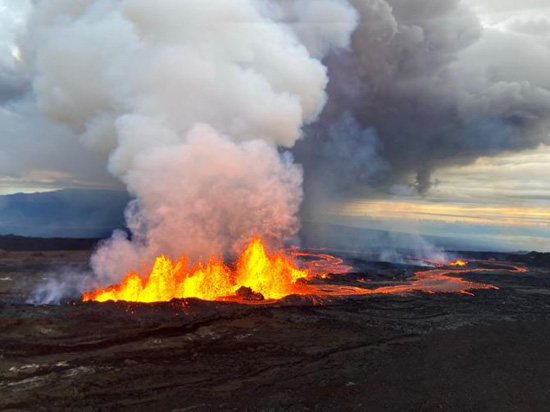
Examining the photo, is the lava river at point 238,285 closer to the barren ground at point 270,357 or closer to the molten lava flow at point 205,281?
the molten lava flow at point 205,281

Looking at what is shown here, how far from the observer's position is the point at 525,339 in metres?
20.5

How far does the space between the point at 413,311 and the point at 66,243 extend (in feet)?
287

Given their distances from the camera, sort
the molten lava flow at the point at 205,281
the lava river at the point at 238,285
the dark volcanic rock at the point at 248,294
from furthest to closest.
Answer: the dark volcanic rock at the point at 248,294, the lava river at the point at 238,285, the molten lava flow at the point at 205,281

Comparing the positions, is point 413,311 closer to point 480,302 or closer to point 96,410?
point 480,302

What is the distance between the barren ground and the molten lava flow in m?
3.52

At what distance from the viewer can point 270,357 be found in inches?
644

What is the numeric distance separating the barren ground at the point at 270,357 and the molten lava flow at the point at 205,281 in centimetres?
352

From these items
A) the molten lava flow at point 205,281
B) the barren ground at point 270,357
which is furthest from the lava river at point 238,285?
the barren ground at point 270,357

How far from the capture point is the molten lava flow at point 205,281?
26.0 meters

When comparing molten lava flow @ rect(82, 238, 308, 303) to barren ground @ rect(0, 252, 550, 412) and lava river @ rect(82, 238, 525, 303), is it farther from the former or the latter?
barren ground @ rect(0, 252, 550, 412)

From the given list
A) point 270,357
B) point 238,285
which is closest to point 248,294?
point 238,285

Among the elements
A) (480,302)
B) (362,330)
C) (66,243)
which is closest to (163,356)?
(362,330)

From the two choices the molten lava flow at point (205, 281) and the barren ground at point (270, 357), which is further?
the molten lava flow at point (205, 281)

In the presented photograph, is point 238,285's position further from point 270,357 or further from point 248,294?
point 270,357
